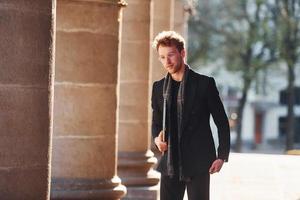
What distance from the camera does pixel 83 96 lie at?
9.56 meters

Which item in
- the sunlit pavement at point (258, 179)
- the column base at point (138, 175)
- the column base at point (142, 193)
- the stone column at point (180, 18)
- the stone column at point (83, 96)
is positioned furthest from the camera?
the stone column at point (180, 18)

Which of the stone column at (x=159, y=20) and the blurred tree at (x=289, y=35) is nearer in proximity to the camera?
the stone column at (x=159, y=20)

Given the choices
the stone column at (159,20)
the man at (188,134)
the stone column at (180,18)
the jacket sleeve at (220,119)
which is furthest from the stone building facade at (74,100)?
the stone column at (180,18)

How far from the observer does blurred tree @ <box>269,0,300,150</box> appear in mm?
44500

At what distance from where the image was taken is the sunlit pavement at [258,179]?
15024 millimetres

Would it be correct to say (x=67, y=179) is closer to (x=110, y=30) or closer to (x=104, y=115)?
(x=104, y=115)

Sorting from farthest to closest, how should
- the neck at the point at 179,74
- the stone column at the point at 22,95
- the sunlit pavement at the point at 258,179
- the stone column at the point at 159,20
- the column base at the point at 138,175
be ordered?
1. the stone column at the point at 159,20
2. the sunlit pavement at the point at 258,179
3. the column base at the point at 138,175
4. the neck at the point at 179,74
5. the stone column at the point at 22,95

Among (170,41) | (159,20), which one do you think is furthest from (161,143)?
(159,20)

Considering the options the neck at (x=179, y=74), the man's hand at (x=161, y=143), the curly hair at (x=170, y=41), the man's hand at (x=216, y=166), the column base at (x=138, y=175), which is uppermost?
the curly hair at (x=170, y=41)

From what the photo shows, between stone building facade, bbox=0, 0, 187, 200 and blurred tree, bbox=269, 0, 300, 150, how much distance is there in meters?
30.8

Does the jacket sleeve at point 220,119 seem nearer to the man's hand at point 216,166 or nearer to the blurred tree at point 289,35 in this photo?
the man's hand at point 216,166

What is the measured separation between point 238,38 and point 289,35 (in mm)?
3023

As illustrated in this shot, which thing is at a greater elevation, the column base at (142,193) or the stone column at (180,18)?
the stone column at (180,18)

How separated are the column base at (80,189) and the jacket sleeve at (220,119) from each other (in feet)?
8.85
